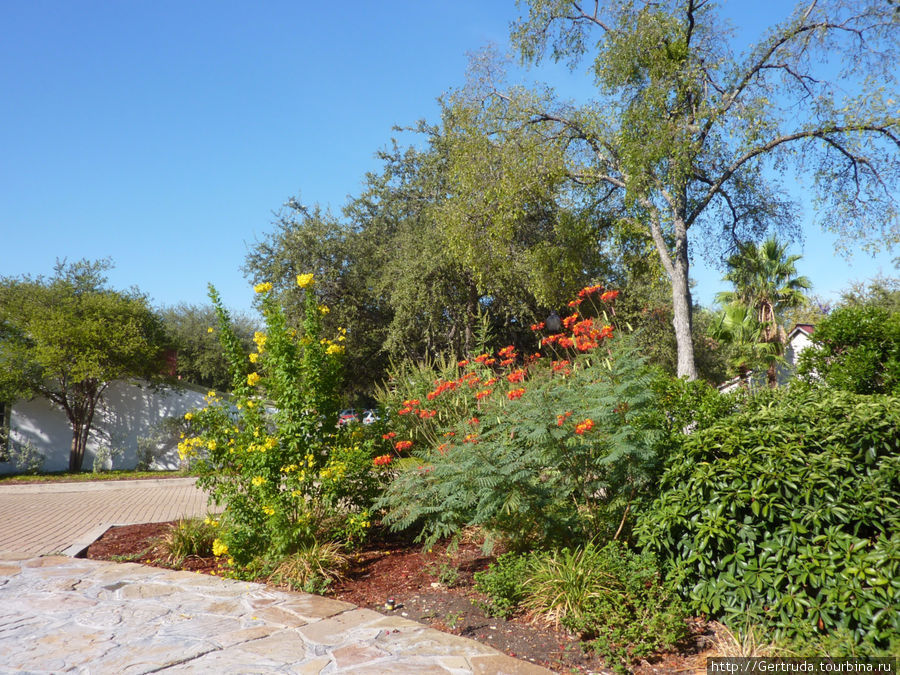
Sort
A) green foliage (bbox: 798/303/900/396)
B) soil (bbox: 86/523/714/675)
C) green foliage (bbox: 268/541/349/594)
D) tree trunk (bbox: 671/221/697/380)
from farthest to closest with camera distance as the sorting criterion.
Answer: tree trunk (bbox: 671/221/697/380) → green foliage (bbox: 798/303/900/396) → green foliage (bbox: 268/541/349/594) → soil (bbox: 86/523/714/675)

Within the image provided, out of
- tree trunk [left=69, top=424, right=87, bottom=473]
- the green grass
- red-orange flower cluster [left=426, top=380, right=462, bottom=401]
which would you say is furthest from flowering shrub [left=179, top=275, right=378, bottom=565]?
tree trunk [left=69, top=424, right=87, bottom=473]

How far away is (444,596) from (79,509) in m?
7.72

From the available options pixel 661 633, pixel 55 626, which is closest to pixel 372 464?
pixel 55 626

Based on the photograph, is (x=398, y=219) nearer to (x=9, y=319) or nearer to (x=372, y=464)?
(x=9, y=319)

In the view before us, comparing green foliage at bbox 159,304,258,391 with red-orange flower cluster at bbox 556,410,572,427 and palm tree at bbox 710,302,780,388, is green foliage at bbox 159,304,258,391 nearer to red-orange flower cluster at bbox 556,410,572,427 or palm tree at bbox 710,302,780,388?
palm tree at bbox 710,302,780,388

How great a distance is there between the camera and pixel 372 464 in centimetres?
535

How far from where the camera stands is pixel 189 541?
222 inches

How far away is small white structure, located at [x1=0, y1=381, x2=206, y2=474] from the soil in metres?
9.96

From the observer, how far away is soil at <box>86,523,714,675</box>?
3115 millimetres

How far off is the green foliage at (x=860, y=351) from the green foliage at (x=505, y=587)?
11.6 feet

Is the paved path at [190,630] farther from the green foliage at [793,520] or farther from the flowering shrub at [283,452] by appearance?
the green foliage at [793,520]

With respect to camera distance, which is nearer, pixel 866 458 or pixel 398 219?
pixel 866 458

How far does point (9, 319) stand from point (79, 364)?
285 centimetres

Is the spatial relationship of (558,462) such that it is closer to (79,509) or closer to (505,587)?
(505,587)
